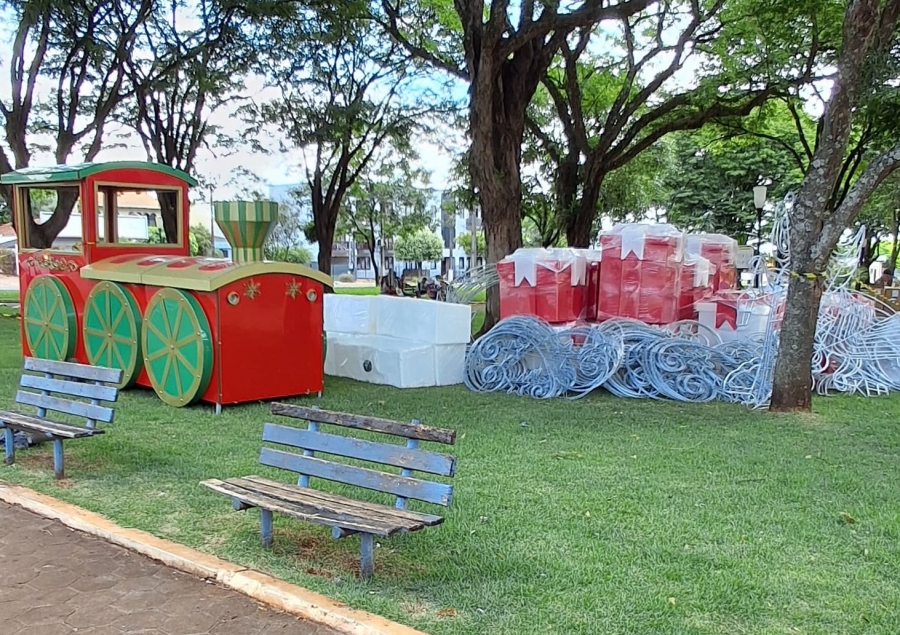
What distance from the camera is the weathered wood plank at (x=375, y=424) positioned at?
3820 millimetres

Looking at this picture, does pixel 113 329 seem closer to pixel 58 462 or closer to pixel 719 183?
pixel 58 462

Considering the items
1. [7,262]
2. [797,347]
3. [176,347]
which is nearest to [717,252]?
[797,347]

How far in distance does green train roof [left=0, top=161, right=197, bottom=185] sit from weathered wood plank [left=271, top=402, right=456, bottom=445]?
589 centimetres

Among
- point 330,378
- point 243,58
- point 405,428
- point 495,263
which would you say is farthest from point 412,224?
point 405,428

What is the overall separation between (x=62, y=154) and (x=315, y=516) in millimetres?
15617

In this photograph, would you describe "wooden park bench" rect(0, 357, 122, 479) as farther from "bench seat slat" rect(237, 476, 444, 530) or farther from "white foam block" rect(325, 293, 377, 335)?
"white foam block" rect(325, 293, 377, 335)

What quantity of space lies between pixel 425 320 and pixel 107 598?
636cm

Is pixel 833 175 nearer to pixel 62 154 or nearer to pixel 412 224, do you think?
pixel 62 154

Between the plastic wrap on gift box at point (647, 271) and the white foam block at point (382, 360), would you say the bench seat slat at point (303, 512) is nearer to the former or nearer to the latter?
the white foam block at point (382, 360)

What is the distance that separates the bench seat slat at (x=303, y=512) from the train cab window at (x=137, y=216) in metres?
6.35

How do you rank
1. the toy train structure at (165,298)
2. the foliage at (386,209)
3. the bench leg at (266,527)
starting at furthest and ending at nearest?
the foliage at (386,209) → the toy train structure at (165,298) → the bench leg at (266,527)

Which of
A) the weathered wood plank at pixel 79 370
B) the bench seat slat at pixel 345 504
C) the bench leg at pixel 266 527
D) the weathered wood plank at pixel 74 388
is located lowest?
the bench leg at pixel 266 527

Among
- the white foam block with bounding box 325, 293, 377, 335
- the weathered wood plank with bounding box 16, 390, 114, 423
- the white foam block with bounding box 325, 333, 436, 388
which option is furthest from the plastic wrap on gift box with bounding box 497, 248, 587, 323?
the weathered wood plank with bounding box 16, 390, 114, 423

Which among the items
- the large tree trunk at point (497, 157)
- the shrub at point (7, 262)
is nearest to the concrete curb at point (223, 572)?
the large tree trunk at point (497, 157)
